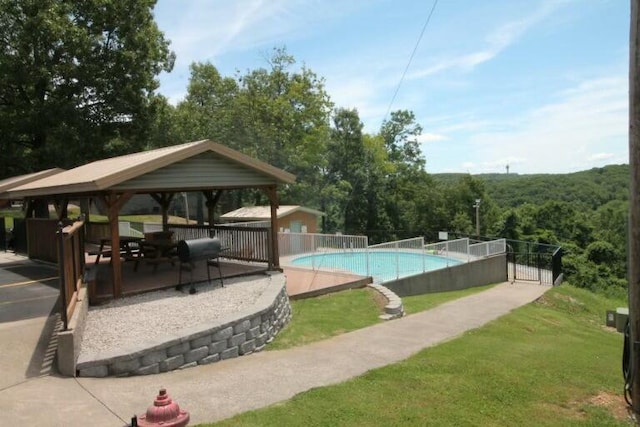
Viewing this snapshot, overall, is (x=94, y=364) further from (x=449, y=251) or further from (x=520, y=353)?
(x=449, y=251)

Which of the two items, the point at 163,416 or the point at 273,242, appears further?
the point at 273,242

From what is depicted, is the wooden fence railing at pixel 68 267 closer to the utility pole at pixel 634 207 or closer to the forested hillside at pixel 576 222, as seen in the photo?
the utility pole at pixel 634 207

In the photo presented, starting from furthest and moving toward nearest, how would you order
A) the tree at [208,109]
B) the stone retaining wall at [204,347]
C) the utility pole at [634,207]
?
the tree at [208,109]
the stone retaining wall at [204,347]
the utility pole at [634,207]

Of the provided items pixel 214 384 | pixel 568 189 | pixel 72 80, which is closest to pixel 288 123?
pixel 72 80

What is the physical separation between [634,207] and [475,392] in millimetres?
2506

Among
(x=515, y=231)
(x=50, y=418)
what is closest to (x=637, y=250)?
(x=50, y=418)

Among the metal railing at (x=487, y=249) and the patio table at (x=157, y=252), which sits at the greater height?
the patio table at (x=157, y=252)

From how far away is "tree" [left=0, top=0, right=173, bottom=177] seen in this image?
1978cm

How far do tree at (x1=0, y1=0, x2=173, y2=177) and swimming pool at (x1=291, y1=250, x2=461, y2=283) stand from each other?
11289mm

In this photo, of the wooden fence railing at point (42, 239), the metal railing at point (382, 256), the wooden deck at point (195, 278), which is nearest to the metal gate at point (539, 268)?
the metal railing at point (382, 256)

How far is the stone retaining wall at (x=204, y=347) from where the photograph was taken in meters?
5.59

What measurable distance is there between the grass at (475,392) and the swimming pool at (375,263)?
680cm

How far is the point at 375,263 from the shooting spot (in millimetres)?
15664

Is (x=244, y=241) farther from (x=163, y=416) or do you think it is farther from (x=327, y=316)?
(x=163, y=416)
